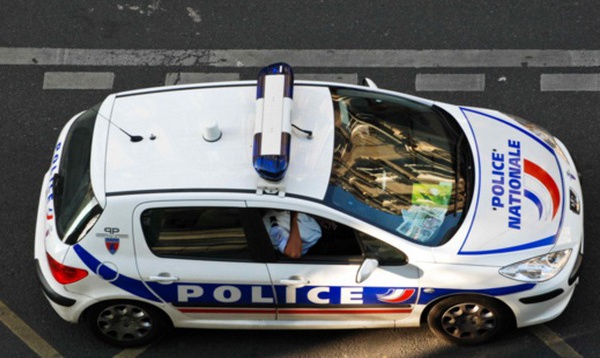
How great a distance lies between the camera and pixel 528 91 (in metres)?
8.89

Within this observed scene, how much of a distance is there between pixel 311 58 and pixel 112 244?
348 centimetres

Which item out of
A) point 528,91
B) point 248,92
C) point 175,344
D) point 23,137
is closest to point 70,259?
point 175,344

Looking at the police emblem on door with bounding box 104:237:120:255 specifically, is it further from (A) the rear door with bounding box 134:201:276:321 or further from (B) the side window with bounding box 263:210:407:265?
(B) the side window with bounding box 263:210:407:265

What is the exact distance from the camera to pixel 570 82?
8922 millimetres

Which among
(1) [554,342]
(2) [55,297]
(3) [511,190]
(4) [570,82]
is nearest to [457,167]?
(3) [511,190]

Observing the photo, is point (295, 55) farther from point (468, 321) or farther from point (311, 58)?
point (468, 321)

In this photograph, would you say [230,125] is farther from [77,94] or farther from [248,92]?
[77,94]

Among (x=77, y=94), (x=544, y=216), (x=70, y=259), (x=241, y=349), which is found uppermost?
(x=77, y=94)

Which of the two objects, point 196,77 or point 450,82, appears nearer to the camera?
point 450,82

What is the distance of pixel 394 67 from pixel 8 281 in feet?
13.5

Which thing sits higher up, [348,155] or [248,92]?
[248,92]
